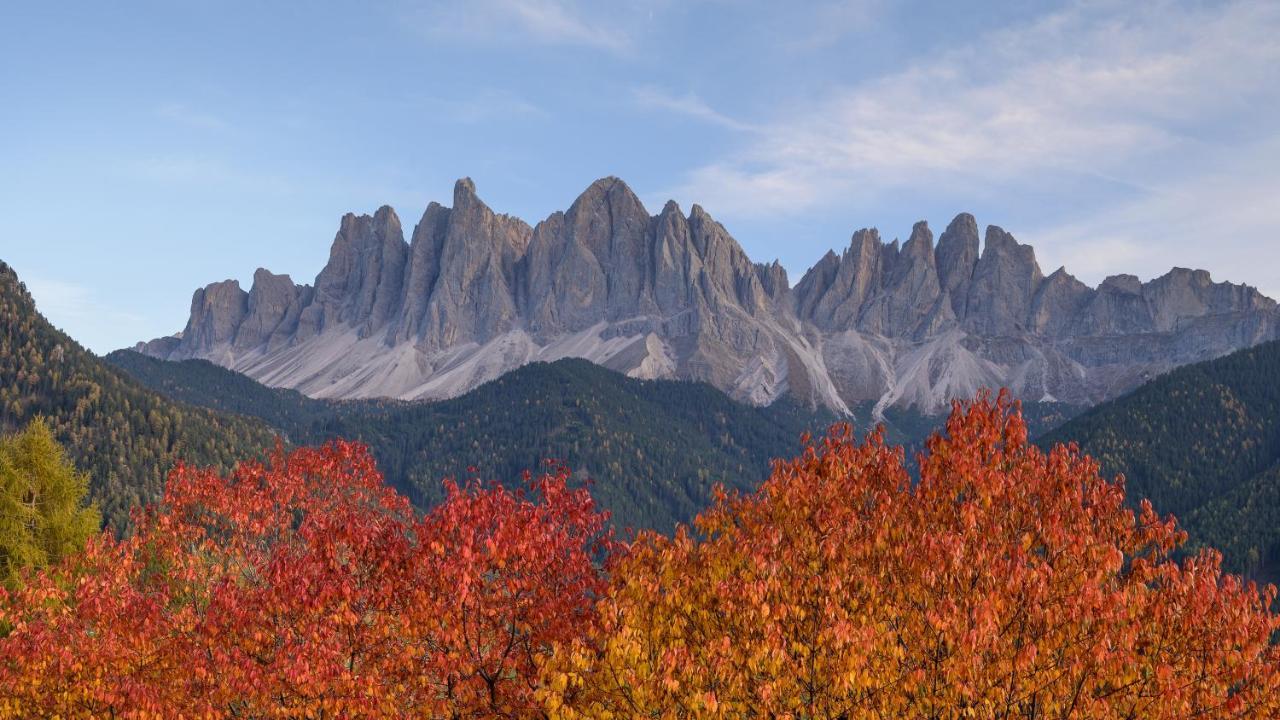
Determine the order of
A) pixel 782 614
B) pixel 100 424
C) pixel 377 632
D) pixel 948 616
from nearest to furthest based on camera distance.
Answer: pixel 948 616, pixel 782 614, pixel 377 632, pixel 100 424

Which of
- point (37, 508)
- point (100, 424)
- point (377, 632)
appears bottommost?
point (37, 508)

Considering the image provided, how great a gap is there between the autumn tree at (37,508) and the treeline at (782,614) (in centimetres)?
2973

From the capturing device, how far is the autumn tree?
48.4 m

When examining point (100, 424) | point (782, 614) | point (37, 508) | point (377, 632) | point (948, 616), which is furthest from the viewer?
point (100, 424)

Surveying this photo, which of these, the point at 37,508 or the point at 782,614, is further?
the point at 37,508

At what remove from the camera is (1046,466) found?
18.7 m

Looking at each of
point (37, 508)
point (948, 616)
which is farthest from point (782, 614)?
point (37, 508)

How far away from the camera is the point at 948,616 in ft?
50.1

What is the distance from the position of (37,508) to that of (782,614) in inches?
2048

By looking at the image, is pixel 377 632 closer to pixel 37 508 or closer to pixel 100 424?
pixel 37 508

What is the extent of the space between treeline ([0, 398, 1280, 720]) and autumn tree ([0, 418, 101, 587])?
97.5 ft

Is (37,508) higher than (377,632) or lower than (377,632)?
lower

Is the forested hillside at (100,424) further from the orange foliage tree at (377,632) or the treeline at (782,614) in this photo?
the treeline at (782,614)

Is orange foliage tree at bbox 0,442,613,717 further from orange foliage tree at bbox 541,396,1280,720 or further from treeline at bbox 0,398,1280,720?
orange foliage tree at bbox 541,396,1280,720
